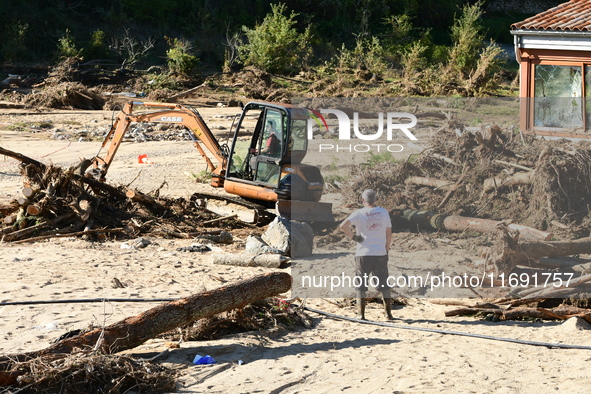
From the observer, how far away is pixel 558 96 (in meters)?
16.2

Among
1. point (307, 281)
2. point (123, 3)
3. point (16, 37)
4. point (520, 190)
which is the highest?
point (123, 3)

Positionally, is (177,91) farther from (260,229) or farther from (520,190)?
(520,190)

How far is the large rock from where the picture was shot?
11219mm

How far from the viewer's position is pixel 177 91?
26.7 metres

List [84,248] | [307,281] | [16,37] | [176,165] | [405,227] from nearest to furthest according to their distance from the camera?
[307,281]
[84,248]
[405,227]
[176,165]
[16,37]

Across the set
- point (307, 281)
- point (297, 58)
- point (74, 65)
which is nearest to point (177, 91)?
point (74, 65)

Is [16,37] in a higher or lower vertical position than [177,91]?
higher

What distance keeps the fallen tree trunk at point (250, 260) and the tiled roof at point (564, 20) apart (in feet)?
27.9

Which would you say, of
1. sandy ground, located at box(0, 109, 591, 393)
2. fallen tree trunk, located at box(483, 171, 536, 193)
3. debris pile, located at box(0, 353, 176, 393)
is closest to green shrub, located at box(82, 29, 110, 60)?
sandy ground, located at box(0, 109, 591, 393)

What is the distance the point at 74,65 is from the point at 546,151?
66.8ft

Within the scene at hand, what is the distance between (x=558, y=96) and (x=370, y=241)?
31.4 feet

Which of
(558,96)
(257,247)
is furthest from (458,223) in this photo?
(558,96)

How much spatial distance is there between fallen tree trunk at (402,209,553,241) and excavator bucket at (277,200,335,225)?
128 centimetres

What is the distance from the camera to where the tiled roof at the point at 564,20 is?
15.7m
